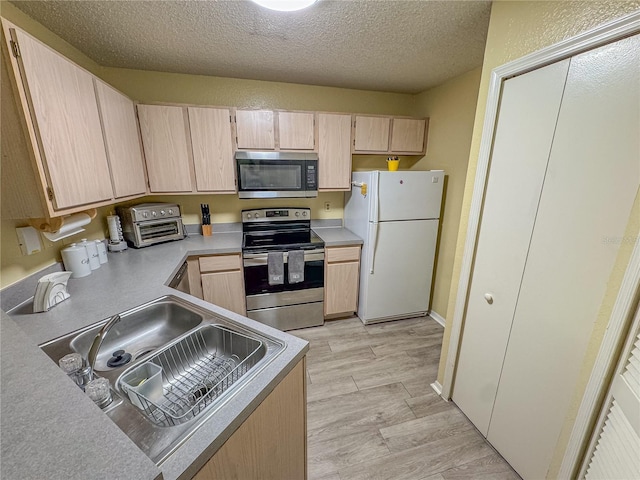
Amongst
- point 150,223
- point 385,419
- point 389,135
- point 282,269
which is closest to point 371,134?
point 389,135

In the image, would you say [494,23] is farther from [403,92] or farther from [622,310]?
[403,92]

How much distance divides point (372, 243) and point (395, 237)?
24cm

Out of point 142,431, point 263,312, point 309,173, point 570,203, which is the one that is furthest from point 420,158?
point 142,431

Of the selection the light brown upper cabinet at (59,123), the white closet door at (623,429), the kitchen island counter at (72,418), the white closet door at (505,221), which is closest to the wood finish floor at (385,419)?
the white closet door at (505,221)

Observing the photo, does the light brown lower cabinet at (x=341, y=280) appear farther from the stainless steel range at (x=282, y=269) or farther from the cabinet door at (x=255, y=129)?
the cabinet door at (x=255, y=129)

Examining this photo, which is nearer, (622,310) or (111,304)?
(622,310)

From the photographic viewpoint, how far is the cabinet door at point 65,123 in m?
1.07

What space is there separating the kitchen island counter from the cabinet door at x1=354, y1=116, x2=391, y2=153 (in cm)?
213

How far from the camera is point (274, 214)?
277 centimetres

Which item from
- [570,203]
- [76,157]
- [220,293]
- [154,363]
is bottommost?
[220,293]

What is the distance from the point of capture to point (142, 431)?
0.68m

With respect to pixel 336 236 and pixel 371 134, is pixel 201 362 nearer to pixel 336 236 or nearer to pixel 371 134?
pixel 336 236

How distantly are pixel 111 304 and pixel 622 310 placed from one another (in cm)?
207

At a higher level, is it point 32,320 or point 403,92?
point 403,92
